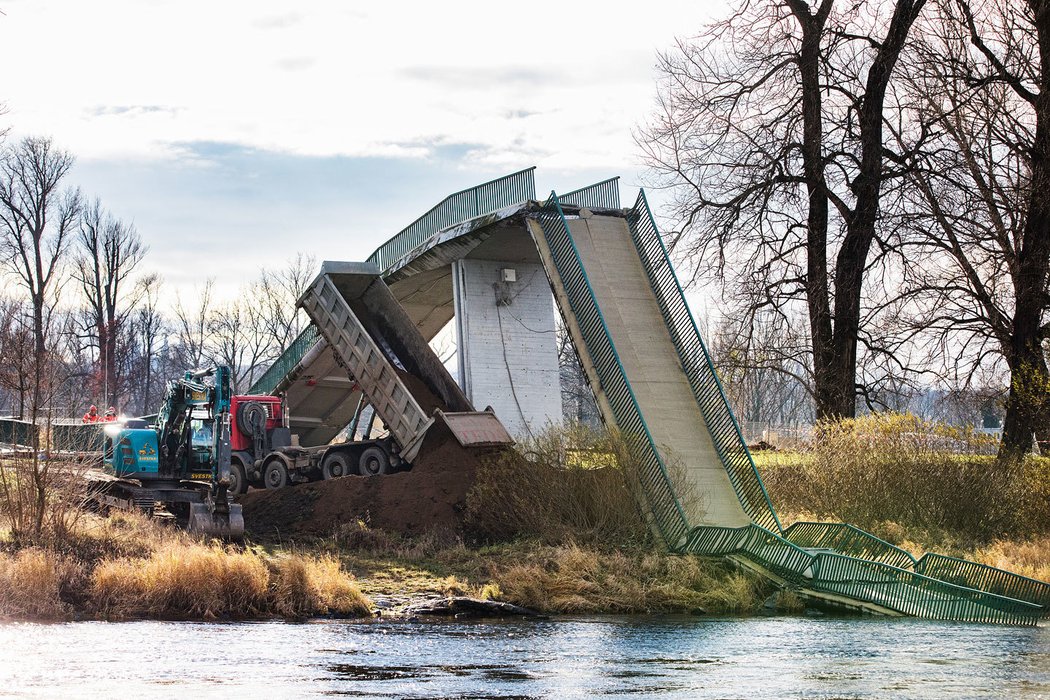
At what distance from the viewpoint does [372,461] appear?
98.8ft

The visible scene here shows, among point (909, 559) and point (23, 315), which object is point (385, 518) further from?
point (23, 315)

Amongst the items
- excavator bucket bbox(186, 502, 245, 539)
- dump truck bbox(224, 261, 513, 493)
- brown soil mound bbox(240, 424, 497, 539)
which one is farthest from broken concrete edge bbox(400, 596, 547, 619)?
dump truck bbox(224, 261, 513, 493)

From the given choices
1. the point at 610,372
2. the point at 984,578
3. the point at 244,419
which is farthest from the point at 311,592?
the point at 244,419

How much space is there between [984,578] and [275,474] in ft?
54.7

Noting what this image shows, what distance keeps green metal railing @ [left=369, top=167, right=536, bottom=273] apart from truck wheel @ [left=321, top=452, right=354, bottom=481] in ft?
18.4

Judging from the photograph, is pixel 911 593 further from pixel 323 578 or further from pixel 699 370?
pixel 323 578

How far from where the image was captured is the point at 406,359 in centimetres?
3130

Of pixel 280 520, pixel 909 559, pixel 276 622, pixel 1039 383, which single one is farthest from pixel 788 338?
pixel 276 622

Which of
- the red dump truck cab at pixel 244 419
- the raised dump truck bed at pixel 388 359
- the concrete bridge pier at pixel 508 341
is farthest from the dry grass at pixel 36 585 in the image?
the concrete bridge pier at pixel 508 341

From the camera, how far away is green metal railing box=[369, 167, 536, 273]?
97.0 feet

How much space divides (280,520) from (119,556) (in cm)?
694

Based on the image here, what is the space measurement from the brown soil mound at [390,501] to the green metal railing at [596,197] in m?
6.21

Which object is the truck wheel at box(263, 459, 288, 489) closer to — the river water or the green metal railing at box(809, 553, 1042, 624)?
the river water

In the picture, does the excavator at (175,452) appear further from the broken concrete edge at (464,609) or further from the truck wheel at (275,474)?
the broken concrete edge at (464,609)
